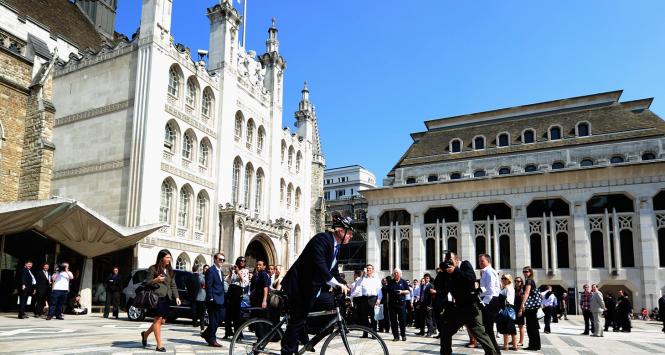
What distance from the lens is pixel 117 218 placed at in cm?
2583

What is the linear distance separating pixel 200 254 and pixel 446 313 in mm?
22952

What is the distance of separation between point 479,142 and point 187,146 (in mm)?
25039

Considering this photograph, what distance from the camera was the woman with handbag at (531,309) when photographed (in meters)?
11.7

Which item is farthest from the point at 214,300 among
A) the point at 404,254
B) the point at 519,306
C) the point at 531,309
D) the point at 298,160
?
the point at 404,254

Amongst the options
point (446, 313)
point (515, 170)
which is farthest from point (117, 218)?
point (515, 170)

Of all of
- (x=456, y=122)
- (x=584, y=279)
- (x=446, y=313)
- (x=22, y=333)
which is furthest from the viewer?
(x=456, y=122)

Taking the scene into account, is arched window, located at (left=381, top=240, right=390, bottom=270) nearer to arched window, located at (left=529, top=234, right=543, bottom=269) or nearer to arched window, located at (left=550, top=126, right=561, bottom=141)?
arched window, located at (left=529, top=234, right=543, bottom=269)

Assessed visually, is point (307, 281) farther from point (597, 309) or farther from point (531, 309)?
point (597, 309)

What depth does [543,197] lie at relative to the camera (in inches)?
1468

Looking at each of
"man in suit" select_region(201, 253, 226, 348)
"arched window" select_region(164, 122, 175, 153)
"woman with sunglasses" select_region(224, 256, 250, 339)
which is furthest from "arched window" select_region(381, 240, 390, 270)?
"man in suit" select_region(201, 253, 226, 348)

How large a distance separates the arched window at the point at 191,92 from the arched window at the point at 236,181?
4.88 m

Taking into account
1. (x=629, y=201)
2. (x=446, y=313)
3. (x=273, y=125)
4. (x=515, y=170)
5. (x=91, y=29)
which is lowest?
(x=446, y=313)

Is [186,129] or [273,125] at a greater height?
[273,125]

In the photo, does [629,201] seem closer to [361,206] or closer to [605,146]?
[605,146]
